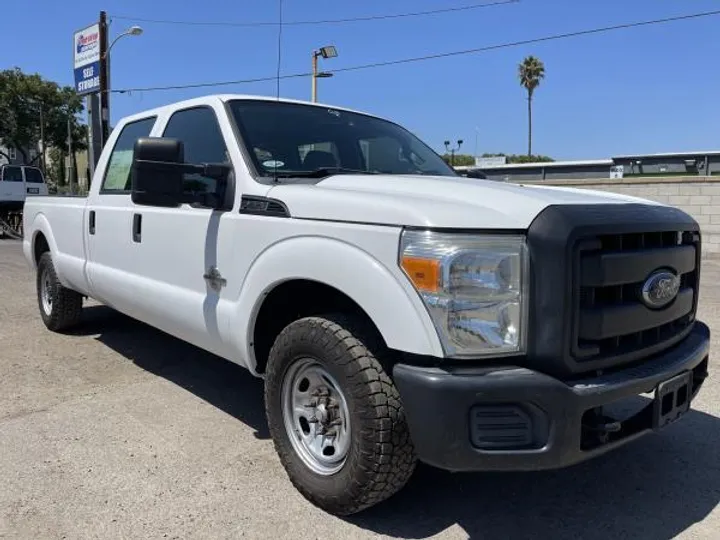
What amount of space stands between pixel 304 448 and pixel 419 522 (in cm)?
62

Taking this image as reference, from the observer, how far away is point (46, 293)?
257 inches

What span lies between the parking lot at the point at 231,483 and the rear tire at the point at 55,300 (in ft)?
4.55

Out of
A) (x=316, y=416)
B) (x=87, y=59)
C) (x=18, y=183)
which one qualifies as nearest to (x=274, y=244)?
(x=316, y=416)

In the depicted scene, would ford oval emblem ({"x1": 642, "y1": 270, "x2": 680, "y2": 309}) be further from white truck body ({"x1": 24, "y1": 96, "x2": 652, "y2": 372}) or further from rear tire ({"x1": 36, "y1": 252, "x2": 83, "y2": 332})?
rear tire ({"x1": 36, "y1": 252, "x2": 83, "y2": 332})

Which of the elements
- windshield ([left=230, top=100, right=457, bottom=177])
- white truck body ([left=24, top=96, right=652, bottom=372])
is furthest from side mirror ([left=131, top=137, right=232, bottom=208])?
windshield ([left=230, top=100, right=457, bottom=177])

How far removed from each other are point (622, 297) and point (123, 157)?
12.5 ft

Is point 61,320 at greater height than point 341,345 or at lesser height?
lesser

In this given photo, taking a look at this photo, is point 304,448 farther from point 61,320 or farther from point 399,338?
point 61,320

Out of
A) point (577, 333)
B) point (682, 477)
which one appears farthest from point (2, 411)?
point (682, 477)

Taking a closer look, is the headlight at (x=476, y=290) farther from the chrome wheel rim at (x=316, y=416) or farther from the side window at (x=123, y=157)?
the side window at (x=123, y=157)

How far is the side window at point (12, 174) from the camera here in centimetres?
2316

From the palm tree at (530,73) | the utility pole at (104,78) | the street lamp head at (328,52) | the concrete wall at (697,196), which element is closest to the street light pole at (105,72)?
the utility pole at (104,78)

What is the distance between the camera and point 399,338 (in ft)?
8.23

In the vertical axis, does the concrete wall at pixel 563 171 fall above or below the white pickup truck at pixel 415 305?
above
